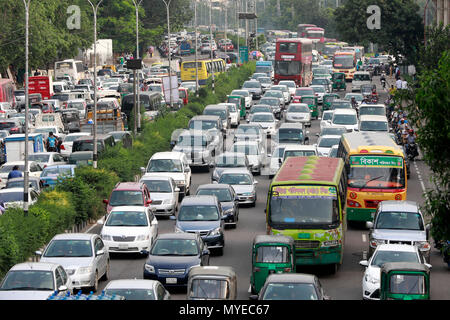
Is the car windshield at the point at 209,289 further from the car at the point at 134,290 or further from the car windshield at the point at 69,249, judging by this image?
the car windshield at the point at 69,249

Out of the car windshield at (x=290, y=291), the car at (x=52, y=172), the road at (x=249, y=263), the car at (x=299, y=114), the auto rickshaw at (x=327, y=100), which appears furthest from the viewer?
the auto rickshaw at (x=327, y=100)

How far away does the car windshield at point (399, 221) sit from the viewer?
29125 millimetres

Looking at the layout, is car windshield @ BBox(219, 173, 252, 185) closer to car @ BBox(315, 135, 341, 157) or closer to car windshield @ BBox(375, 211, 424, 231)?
car @ BBox(315, 135, 341, 157)

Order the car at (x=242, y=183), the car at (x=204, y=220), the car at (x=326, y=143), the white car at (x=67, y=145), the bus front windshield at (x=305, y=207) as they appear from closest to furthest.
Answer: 1. the bus front windshield at (x=305, y=207)
2. the car at (x=204, y=220)
3. the car at (x=242, y=183)
4. the car at (x=326, y=143)
5. the white car at (x=67, y=145)

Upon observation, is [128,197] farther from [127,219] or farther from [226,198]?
[127,219]

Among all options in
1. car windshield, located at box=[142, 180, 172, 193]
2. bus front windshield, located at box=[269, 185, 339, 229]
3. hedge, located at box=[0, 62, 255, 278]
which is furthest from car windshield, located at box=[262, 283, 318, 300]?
car windshield, located at box=[142, 180, 172, 193]

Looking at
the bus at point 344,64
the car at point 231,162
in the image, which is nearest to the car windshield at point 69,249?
the car at point 231,162

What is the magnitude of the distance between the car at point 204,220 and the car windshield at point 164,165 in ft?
29.5

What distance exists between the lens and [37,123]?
58.1 m


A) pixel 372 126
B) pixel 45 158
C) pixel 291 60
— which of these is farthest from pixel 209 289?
pixel 291 60
